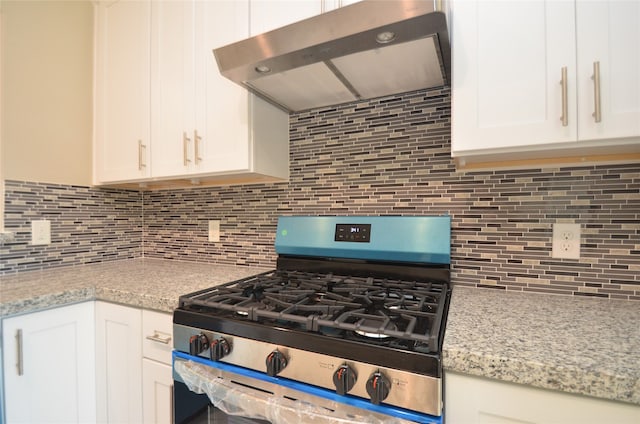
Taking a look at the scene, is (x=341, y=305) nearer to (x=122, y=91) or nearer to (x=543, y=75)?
(x=543, y=75)

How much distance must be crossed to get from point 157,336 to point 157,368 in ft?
0.41

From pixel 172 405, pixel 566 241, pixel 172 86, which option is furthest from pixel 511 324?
pixel 172 86

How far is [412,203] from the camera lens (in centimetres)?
134

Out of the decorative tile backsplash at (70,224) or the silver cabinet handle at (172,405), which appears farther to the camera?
the decorative tile backsplash at (70,224)

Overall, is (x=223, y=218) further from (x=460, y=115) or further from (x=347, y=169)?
(x=460, y=115)

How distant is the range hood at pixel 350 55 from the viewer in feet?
2.88

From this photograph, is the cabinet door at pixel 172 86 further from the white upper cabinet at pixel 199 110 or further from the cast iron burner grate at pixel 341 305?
the cast iron burner grate at pixel 341 305

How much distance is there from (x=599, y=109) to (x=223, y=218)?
1633 mm

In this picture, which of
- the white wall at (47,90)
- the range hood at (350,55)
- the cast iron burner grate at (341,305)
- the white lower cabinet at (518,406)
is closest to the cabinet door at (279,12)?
the range hood at (350,55)

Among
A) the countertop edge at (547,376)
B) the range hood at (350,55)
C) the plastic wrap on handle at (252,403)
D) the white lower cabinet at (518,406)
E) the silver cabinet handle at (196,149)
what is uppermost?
the range hood at (350,55)

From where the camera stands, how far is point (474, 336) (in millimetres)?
731

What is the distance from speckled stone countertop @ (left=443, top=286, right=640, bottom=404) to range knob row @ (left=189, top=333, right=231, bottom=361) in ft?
1.92

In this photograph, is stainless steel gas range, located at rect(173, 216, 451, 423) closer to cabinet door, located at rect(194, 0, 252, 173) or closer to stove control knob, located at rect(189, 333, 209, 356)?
stove control knob, located at rect(189, 333, 209, 356)

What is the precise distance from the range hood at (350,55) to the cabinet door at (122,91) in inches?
27.7
